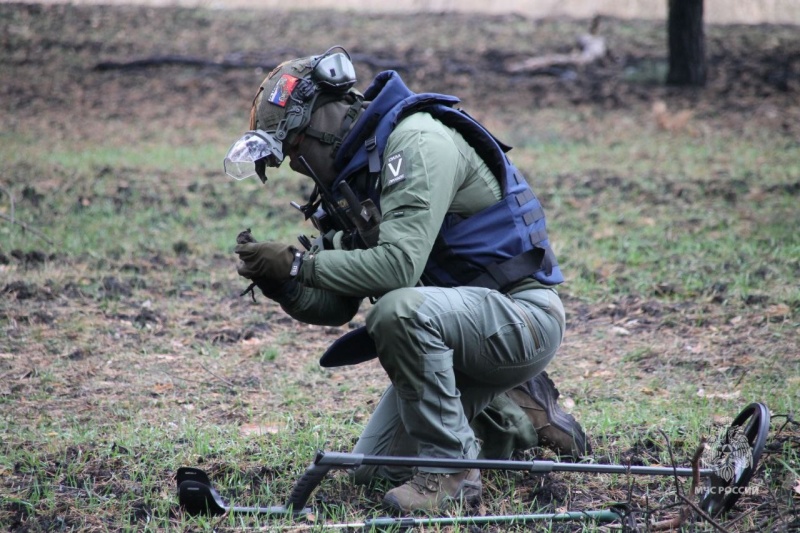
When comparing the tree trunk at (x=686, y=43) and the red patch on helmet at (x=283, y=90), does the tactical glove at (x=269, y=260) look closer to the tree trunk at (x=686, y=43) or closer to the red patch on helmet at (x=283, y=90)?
the red patch on helmet at (x=283, y=90)

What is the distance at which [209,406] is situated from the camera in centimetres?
491

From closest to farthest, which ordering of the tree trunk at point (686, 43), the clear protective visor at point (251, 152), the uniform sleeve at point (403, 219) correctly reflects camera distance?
the uniform sleeve at point (403, 219)
the clear protective visor at point (251, 152)
the tree trunk at point (686, 43)

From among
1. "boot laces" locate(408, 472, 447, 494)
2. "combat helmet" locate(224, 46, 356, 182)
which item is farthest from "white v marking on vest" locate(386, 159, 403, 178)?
"boot laces" locate(408, 472, 447, 494)

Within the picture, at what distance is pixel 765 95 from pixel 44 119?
10857 mm

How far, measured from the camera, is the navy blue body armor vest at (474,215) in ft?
12.0

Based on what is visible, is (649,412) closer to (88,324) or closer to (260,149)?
(260,149)

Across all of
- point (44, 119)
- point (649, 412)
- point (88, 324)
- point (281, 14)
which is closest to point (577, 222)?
point (649, 412)

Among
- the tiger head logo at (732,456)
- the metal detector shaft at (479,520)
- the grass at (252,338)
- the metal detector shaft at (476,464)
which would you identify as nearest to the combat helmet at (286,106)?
the metal detector shaft at (476,464)

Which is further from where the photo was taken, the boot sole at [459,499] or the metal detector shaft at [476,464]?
the boot sole at [459,499]

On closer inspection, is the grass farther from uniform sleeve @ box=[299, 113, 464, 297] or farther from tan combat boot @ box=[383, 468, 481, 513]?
uniform sleeve @ box=[299, 113, 464, 297]

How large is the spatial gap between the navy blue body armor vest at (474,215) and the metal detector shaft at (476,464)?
742 millimetres

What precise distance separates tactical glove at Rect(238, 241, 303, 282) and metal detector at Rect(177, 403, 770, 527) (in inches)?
30.0

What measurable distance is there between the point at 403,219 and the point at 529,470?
1.10 meters

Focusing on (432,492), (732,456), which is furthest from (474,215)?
(732,456)
